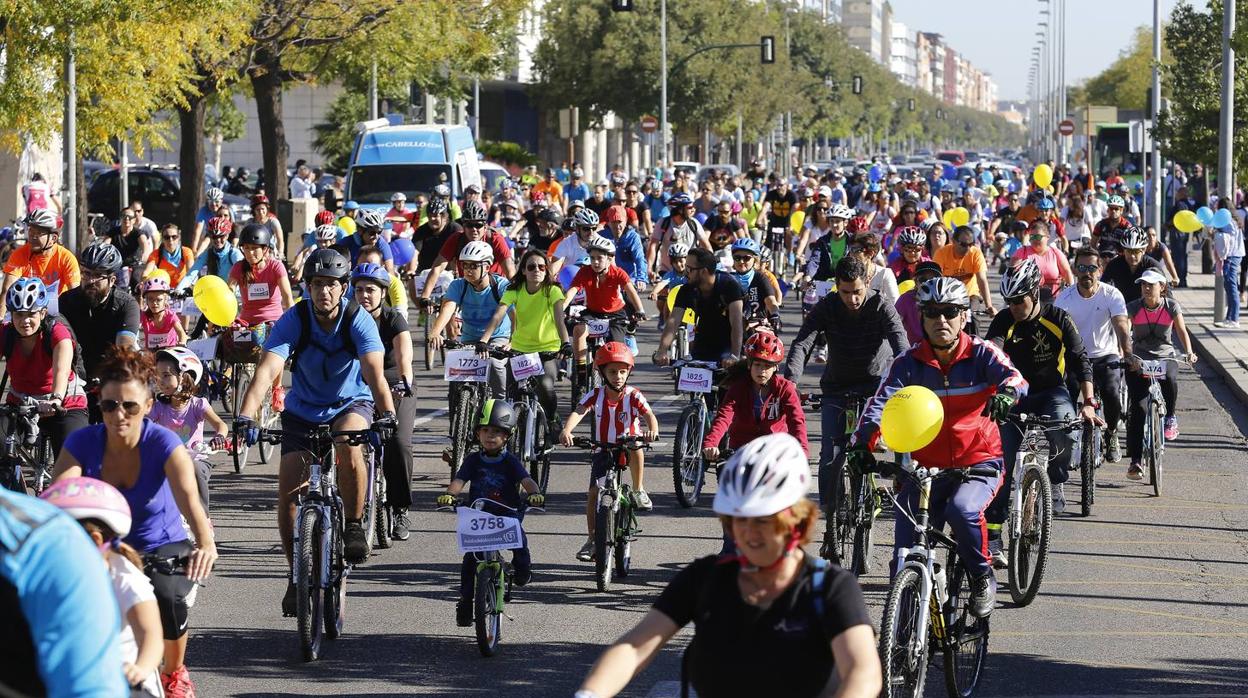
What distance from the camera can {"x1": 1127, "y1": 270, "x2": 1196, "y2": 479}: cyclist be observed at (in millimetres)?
14234

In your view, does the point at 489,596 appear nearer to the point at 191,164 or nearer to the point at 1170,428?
the point at 1170,428

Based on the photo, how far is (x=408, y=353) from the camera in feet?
36.6

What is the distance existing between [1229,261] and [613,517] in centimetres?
1788

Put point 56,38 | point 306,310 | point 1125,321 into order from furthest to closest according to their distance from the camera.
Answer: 1. point 56,38
2. point 1125,321
3. point 306,310

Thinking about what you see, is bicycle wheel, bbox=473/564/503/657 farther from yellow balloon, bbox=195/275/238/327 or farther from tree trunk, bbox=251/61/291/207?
tree trunk, bbox=251/61/291/207

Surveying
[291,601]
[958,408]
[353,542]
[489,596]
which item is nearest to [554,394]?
[353,542]

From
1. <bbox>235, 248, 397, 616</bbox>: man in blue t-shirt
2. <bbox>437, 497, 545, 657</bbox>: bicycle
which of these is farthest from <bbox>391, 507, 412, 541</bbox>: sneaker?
<bbox>437, 497, 545, 657</bbox>: bicycle

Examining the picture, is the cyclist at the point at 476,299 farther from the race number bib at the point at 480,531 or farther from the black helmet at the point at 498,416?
the race number bib at the point at 480,531

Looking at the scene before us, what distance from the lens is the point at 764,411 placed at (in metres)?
10.8

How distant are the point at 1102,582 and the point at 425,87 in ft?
133

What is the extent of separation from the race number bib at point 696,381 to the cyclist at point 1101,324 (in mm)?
2551

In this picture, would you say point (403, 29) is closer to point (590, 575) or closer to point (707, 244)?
point (707, 244)

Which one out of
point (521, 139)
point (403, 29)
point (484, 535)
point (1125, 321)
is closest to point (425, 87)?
point (403, 29)

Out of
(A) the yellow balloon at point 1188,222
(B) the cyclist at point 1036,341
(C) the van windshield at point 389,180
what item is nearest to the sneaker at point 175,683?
(B) the cyclist at point 1036,341
